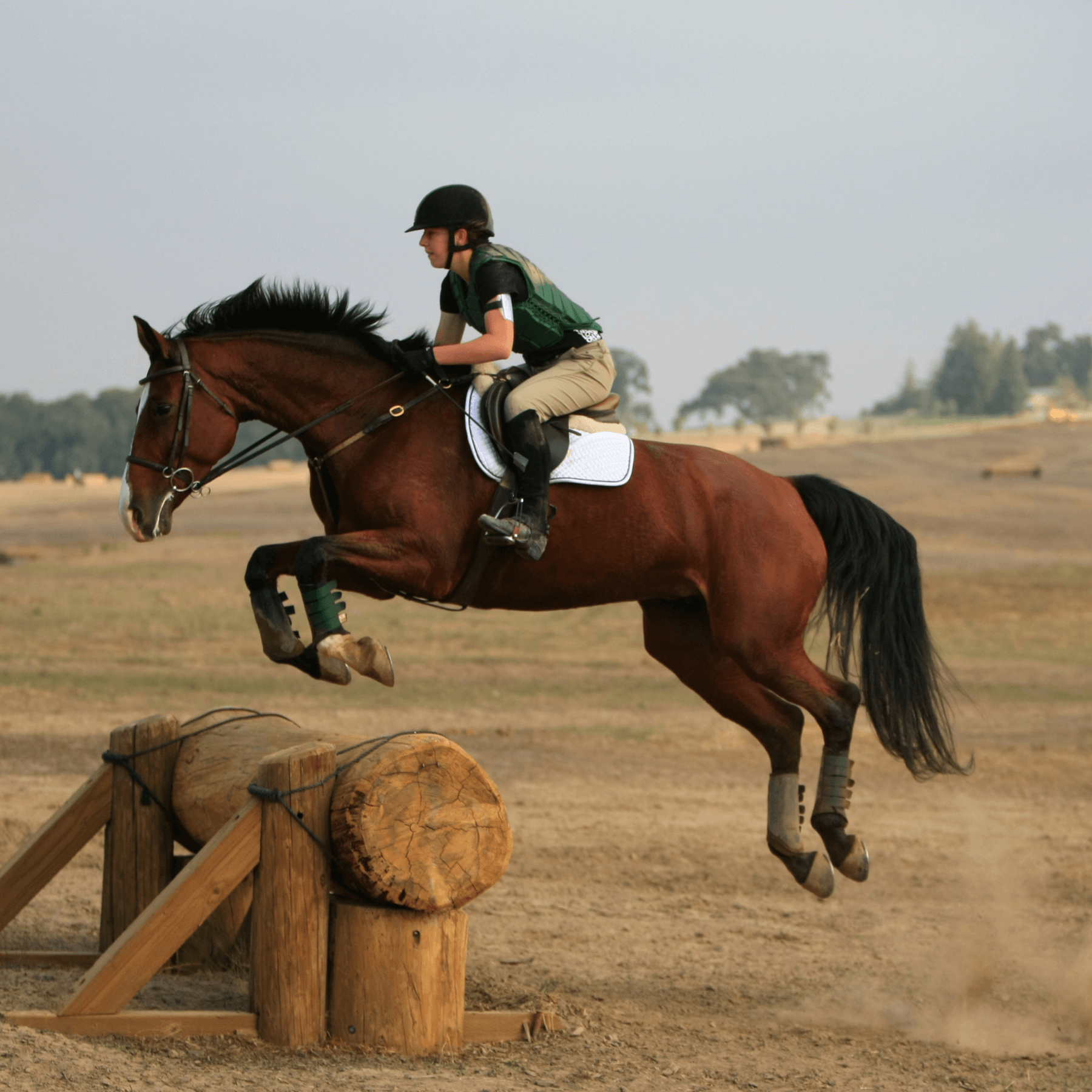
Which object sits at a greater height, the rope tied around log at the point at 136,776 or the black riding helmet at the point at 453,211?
the black riding helmet at the point at 453,211

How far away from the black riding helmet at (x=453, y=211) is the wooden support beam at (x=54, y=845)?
2.60m

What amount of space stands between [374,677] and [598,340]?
1.69 m

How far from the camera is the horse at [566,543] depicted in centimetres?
517

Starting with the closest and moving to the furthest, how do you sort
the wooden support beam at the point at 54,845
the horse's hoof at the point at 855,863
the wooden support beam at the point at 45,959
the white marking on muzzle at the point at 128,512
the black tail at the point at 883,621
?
the white marking on muzzle at the point at 128,512 → the wooden support beam at the point at 54,845 → the wooden support beam at the point at 45,959 → the horse's hoof at the point at 855,863 → the black tail at the point at 883,621

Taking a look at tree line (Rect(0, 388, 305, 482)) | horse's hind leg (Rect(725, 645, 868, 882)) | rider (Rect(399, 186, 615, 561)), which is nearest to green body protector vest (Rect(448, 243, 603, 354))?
rider (Rect(399, 186, 615, 561))

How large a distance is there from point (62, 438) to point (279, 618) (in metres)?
87.9

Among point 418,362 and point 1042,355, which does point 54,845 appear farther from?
point 1042,355

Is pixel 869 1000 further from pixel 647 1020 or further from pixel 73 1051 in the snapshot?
pixel 73 1051

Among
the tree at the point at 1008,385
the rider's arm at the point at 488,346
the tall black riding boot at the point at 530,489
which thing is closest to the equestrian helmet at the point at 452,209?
the rider's arm at the point at 488,346

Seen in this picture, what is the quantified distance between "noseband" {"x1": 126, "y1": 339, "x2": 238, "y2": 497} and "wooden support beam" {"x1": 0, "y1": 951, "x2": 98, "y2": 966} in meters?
2.18

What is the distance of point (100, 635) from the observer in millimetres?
18156

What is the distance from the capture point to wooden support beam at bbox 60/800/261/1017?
186 inches

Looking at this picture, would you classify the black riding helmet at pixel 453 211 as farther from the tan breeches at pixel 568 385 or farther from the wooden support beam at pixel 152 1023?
the wooden support beam at pixel 152 1023

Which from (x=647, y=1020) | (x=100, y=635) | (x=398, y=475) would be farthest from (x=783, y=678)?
(x=100, y=635)
